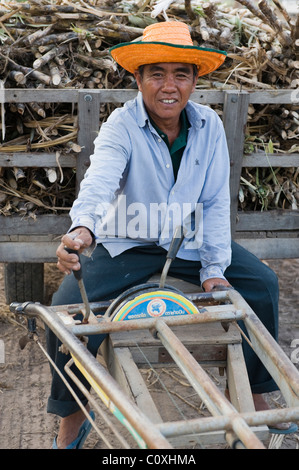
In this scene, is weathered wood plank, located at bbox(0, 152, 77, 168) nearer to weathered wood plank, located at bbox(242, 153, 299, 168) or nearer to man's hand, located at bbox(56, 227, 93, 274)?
weathered wood plank, located at bbox(242, 153, 299, 168)

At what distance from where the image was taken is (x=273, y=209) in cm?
403

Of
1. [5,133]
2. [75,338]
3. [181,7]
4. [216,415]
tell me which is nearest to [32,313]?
[75,338]

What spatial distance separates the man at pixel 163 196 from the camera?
297 centimetres

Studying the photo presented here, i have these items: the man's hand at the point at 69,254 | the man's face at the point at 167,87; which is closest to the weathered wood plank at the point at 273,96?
the man's face at the point at 167,87

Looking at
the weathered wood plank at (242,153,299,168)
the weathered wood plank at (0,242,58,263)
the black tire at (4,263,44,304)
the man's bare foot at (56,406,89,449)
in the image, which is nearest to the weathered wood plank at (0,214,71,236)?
the weathered wood plank at (0,242,58,263)

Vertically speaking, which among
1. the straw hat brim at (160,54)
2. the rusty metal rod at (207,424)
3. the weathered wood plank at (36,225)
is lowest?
the weathered wood plank at (36,225)

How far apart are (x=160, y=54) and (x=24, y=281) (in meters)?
2.18

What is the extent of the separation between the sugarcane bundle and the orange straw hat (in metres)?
0.67

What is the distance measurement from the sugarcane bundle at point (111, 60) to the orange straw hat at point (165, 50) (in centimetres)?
67

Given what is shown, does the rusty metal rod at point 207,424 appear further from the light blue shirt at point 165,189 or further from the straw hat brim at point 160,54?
the straw hat brim at point 160,54

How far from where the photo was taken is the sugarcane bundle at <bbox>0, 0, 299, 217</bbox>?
149 inches

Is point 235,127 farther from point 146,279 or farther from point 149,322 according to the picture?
point 149,322

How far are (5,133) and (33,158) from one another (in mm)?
297
